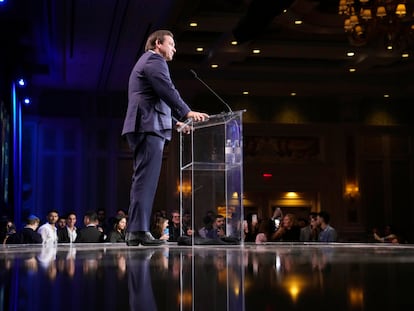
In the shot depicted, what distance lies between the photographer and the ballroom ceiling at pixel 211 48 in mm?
8234

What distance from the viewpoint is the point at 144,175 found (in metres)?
3.33

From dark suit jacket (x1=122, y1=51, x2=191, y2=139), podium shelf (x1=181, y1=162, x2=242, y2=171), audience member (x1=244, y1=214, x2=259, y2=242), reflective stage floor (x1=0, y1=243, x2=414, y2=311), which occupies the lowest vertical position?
audience member (x1=244, y1=214, x2=259, y2=242)

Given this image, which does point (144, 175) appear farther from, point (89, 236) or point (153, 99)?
point (89, 236)

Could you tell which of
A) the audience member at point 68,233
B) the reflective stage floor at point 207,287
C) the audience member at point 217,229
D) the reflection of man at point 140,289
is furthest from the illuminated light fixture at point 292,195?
the reflection of man at point 140,289

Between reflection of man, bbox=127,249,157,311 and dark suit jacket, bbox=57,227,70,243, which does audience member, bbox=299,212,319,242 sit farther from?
reflection of man, bbox=127,249,157,311

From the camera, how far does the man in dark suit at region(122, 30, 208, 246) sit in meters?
3.29

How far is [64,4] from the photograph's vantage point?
779 centimetres

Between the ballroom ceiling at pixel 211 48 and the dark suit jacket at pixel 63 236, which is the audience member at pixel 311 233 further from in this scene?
the dark suit jacket at pixel 63 236

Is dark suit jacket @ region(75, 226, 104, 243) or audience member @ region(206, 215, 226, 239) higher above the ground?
audience member @ region(206, 215, 226, 239)

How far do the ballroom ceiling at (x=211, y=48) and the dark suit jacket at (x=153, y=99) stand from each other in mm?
4114

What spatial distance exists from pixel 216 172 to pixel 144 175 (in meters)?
0.89

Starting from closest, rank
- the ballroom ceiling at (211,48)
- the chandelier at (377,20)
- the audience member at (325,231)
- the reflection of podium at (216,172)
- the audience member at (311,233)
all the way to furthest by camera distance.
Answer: the reflection of podium at (216,172)
the audience member at (325,231)
the audience member at (311,233)
the chandelier at (377,20)
the ballroom ceiling at (211,48)

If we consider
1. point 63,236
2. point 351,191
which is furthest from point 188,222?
point 351,191

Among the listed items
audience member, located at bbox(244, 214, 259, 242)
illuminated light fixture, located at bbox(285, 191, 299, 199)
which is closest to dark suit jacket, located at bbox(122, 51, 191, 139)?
audience member, located at bbox(244, 214, 259, 242)
